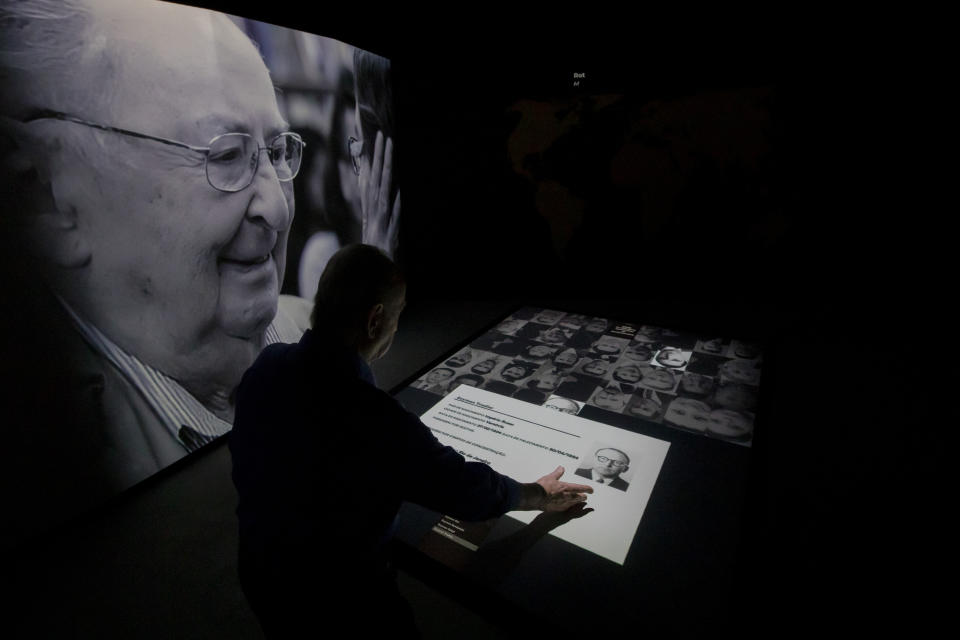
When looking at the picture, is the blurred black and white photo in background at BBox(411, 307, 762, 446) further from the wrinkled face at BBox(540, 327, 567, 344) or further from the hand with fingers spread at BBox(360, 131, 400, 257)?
the hand with fingers spread at BBox(360, 131, 400, 257)

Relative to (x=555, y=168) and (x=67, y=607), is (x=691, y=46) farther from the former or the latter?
(x=67, y=607)

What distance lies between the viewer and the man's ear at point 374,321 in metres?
1.00

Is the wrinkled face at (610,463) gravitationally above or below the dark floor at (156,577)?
above

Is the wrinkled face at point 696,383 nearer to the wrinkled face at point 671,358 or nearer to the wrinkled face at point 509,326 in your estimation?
the wrinkled face at point 671,358

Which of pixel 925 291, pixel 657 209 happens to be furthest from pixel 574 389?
pixel 925 291

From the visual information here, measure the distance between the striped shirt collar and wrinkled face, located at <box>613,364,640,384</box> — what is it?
7.43ft

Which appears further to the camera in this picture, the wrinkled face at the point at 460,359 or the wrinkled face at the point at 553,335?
the wrinkled face at the point at 553,335

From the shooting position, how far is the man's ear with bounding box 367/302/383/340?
39.5 inches

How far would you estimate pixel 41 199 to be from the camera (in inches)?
63.2

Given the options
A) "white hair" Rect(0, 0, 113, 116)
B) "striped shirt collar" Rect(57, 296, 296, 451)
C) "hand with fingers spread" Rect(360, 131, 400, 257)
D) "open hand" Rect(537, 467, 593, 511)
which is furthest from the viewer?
"hand with fingers spread" Rect(360, 131, 400, 257)

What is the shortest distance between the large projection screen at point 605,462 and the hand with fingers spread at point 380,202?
1.47 m

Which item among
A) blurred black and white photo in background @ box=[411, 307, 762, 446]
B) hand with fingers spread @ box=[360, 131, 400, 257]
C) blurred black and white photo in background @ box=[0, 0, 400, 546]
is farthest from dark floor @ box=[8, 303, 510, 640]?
hand with fingers spread @ box=[360, 131, 400, 257]

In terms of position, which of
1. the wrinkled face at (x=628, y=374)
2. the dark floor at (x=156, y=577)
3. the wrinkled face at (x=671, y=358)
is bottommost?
the dark floor at (x=156, y=577)

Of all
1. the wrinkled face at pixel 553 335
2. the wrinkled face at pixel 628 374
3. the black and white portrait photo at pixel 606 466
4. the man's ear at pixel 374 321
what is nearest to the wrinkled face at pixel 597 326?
the wrinkled face at pixel 553 335
